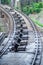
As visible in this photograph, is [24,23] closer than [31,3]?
Yes

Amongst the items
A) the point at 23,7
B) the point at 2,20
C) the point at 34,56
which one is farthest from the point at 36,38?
the point at 23,7

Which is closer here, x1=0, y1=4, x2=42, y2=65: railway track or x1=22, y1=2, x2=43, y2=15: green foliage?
x1=0, y1=4, x2=42, y2=65: railway track

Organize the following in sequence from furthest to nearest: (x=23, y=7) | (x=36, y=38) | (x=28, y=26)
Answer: (x=23, y=7) → (x=28, y=26) → (x=36, y=38)

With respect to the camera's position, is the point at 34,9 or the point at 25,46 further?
the point at 34,9

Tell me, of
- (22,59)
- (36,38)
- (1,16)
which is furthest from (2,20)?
(22,59)

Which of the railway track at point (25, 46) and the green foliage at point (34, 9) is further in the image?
the green foliage at point (34, 9)

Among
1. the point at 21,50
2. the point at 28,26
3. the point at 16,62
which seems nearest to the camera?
the point at 16,62

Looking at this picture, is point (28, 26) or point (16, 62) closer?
point (16, 62)

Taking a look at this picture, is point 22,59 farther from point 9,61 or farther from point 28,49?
point 28,49

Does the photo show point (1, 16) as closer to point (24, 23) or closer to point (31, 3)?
point (24, 23)
